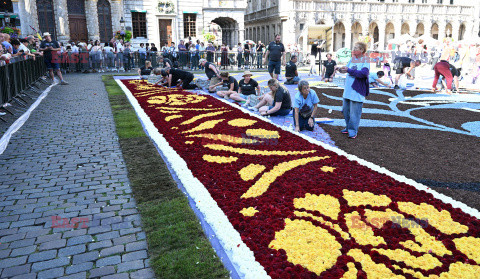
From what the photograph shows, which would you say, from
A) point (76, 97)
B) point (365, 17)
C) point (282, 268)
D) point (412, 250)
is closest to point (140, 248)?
point (282, 268)

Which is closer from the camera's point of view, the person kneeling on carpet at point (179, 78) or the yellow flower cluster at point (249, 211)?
the yellow flower cluster at point (249, 211)

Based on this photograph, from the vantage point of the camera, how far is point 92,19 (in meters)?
31.3

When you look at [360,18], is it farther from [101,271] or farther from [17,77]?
[101,271]

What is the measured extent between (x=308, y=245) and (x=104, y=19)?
111 feet

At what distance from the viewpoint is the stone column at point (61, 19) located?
2983 cm

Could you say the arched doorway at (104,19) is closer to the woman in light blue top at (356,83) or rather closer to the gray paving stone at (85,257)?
the woman in light blue top at (356,83)

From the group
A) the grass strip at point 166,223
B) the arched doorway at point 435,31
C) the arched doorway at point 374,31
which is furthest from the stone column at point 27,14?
the arched doorway at point 435,31

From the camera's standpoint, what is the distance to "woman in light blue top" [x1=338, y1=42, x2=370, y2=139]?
6223 millimetres

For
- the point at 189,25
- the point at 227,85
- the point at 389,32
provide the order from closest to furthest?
the point at 227,85 → the point at 189,25 → the point at 389,32

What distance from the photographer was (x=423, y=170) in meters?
4.82

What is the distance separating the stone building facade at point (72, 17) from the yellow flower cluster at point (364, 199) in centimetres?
3201

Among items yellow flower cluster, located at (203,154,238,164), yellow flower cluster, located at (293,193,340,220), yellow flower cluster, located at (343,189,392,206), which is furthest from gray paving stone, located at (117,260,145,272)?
yellow flower cluster, located at (203,154,238,164)

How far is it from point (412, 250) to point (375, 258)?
1.17ft

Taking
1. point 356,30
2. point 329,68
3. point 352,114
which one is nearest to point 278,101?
point 352,114
